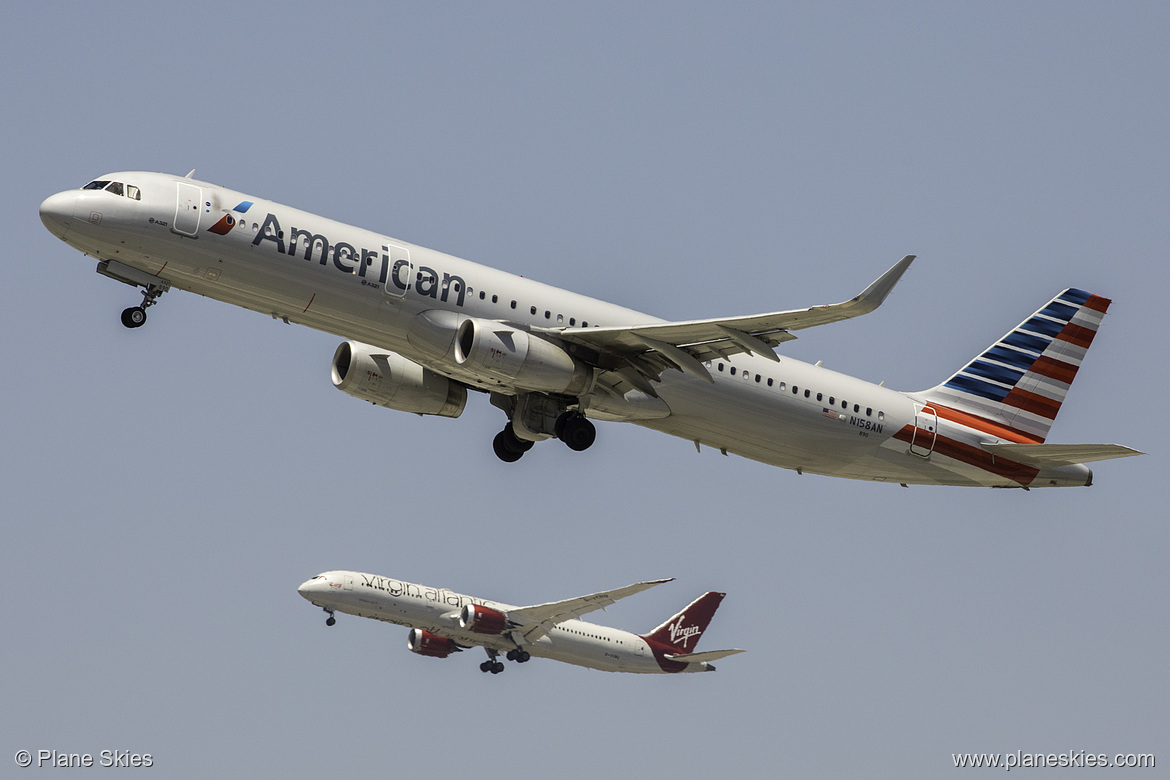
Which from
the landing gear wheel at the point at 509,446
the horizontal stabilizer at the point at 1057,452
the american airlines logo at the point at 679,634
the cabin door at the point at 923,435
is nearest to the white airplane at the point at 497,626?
the american airlines logo at the point at 679,634

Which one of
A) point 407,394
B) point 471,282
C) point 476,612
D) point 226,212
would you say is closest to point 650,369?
point 471,282

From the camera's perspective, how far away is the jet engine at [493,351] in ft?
102

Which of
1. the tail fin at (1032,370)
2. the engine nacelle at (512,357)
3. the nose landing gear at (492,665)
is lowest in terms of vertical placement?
the nose landing gear at (492,665)

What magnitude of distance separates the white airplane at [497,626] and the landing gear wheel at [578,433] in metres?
26.2

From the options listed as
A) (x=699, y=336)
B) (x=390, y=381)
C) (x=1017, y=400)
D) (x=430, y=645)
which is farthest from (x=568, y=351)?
(x=430, y=645)

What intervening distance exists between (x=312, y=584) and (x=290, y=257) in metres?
36.2

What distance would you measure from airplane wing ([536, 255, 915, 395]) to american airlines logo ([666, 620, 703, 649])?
4052 cm

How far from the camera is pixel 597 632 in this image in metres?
67.2

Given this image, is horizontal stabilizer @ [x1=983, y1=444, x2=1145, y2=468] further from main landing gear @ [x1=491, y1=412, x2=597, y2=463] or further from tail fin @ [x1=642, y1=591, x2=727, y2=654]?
tail fin @ [x1=642, y1=591, x2=727, y2=654]

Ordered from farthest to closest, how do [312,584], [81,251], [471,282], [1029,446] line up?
[312,584], [1029,446], [471,282], [81,251]

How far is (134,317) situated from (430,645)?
40.1m

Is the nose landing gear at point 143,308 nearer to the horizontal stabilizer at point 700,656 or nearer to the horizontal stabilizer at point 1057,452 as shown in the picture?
the horizontal stabilizer at point 1057,452

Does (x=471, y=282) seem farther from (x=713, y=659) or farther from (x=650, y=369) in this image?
(x=713, y=659)

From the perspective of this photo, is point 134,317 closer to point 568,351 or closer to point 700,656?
point 568,351
